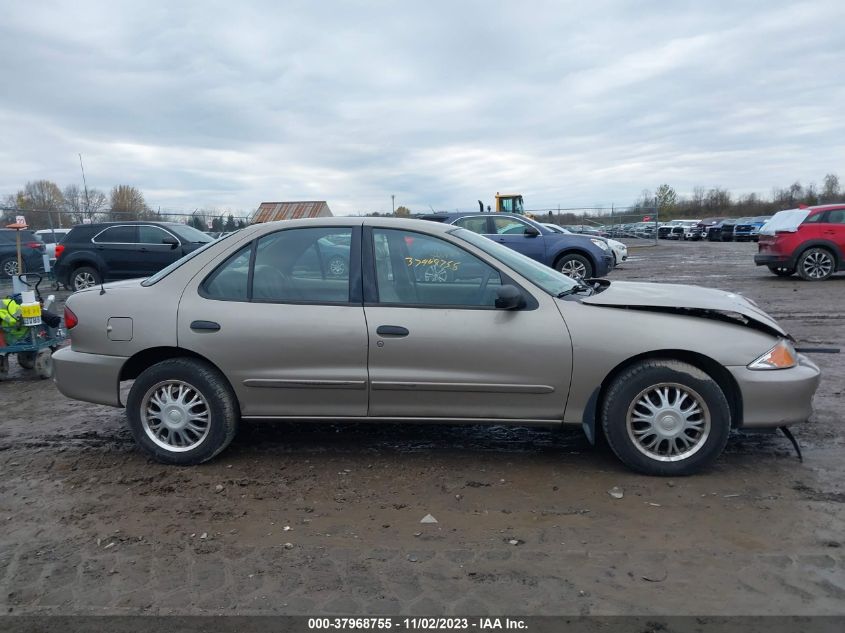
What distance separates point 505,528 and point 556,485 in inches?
25.7

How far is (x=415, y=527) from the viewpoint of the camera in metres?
3.66

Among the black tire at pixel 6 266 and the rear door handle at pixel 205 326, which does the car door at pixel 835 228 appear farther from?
the black tire at pixel 6 266

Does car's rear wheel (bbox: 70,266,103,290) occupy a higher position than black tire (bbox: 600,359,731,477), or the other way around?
car's rear wheel (bbox: 70,266,103,290)

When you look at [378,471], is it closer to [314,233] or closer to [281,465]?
[281,465]

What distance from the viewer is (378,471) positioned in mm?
4434

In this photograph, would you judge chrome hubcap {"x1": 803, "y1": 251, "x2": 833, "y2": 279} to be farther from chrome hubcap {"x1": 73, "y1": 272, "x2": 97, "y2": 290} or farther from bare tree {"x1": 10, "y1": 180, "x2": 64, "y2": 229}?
bare tree {"x1": 10, "y1": 180, "x2": 64, "y2": 229}

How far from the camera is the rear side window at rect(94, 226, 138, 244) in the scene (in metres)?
15.3

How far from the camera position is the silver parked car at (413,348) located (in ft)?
13.4

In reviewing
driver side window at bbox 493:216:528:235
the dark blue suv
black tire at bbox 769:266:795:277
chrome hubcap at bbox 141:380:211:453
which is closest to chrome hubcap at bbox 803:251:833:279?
black tire at bbox 769:266:795:277

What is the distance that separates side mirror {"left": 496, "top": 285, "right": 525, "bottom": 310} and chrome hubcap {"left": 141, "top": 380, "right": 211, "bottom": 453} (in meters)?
2.06

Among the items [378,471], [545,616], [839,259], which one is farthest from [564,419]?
[839,259]

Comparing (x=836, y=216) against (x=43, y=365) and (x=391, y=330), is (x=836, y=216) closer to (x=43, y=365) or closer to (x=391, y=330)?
(x=391, y=330)

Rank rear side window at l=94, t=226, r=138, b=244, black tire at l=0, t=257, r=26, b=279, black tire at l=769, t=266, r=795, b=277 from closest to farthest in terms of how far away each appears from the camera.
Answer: black tire at l=769, t=266, r=795, b=277, rear side window at l=94, t=226, r=138, b=244, black tire at l=0, t=257, r=26, b=279

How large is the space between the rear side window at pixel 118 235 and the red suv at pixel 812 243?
1440 cm
